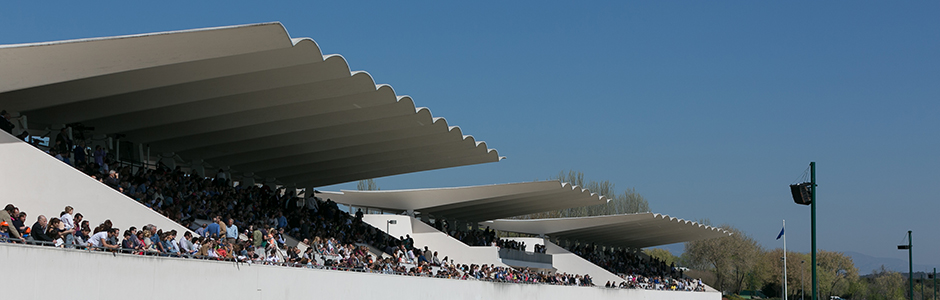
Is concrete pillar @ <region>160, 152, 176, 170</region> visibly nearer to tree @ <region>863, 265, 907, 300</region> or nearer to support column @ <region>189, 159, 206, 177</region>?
support column @ <region>189, 159, 206, 177</region>

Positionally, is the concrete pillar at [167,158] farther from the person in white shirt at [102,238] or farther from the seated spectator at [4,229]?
the seated spectator at [4,229]

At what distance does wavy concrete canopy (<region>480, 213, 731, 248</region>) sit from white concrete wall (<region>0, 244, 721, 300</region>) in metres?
21.5

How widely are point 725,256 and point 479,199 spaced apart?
139 feet

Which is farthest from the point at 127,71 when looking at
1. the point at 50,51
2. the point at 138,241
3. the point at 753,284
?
the point at 753,284

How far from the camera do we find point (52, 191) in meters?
15.7

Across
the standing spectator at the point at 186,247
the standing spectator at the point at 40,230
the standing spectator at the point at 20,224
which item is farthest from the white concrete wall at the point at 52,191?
the standing spectator at the point at 40,230

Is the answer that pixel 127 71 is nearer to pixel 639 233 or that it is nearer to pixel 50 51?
pixel 50 51

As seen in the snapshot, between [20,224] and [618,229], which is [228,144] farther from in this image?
[618,229]

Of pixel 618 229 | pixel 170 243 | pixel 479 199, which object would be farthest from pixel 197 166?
pixel 618 229

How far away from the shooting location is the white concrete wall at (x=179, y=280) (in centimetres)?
1170

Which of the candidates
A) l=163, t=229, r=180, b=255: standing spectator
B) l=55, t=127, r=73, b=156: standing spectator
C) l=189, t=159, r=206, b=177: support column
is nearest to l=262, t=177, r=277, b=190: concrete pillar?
l=189, t=159, r=206, b=177: support column

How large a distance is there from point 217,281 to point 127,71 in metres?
5.07

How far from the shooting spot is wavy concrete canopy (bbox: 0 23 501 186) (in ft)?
52.7

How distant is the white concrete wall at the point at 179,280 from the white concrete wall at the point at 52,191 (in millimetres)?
2543
